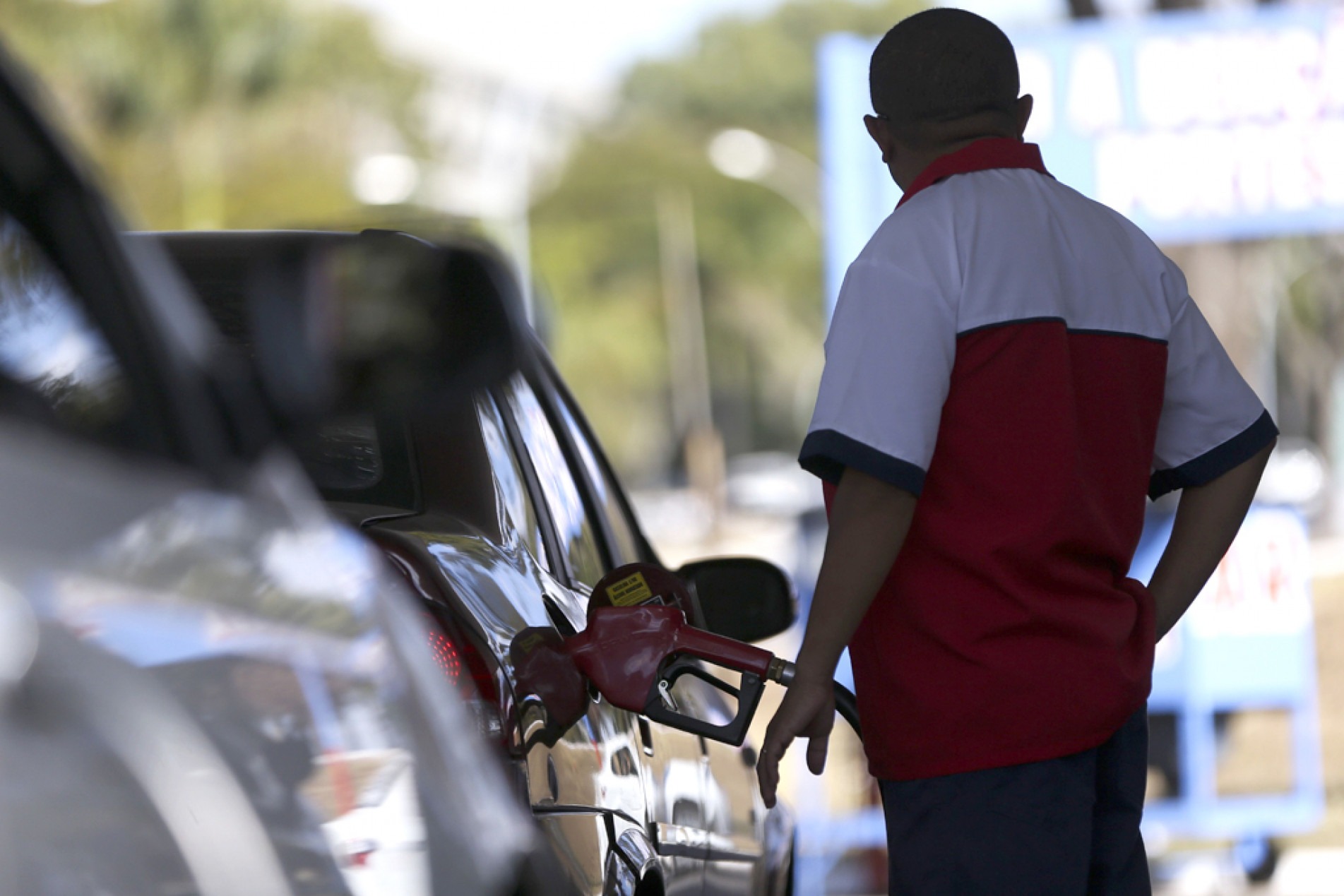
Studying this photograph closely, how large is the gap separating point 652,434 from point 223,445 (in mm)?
68159

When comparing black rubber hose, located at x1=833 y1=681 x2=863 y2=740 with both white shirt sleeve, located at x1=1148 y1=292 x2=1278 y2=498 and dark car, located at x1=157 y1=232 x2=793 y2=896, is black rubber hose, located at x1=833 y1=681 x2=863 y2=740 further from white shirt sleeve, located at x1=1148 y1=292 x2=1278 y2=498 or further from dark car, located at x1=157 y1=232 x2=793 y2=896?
white shirt sleeve, located at x1=1148 y1=292 x2=1278 y2=498

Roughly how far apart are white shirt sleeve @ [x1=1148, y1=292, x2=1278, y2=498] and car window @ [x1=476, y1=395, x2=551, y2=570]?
3.10ft

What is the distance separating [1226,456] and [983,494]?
567 millimetres

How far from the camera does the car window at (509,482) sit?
256 cm

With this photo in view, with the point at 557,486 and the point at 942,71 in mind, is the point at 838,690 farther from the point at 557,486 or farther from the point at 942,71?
the point at 942,71

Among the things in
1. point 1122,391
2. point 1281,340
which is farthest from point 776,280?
point 1122,391

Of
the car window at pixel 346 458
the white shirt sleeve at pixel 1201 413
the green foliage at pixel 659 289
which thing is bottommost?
the green foliage at pixel 659 289

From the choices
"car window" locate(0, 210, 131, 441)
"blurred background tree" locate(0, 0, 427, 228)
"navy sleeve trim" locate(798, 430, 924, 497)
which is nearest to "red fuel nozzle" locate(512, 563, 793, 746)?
"navy sleeve trim" locate(798, 430, 924, 497)

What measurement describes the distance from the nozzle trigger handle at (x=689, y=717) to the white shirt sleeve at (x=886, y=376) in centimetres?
31

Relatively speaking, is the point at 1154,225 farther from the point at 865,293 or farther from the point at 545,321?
the point at 865,293

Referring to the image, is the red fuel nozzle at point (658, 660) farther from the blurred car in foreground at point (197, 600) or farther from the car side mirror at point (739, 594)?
the car side mirror at point (739, 594)

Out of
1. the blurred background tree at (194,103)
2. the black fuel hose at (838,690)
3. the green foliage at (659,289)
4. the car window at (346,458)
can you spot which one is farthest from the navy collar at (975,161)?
the green foliage at (659,289)

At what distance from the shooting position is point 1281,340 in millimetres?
47281

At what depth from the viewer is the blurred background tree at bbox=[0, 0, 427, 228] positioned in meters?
36.3
